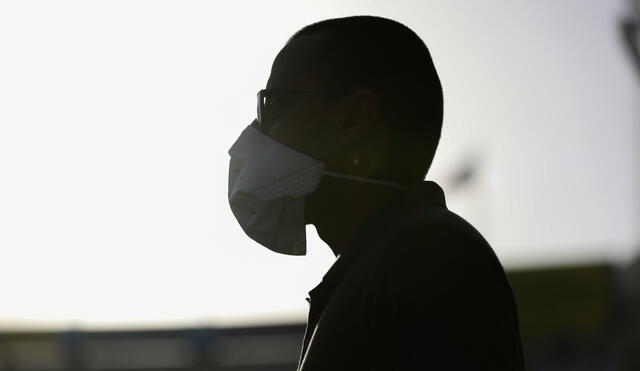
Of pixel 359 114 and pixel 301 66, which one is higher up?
pixel 301 66

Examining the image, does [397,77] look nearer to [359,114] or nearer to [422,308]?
[359,114]

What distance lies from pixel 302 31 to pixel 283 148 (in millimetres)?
254

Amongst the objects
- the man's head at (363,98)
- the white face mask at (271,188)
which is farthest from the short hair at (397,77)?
Result: the white face mask at (271,188)

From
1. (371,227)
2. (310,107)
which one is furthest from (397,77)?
(371,227)

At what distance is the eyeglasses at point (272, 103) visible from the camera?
252 centimetres

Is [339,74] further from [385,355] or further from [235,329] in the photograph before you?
[235,329]

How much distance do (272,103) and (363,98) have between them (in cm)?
27

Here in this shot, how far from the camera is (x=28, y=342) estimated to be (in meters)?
34.7

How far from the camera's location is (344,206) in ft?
8.16

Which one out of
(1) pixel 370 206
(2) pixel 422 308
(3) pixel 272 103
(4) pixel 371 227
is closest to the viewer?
(2) pixel 422 308

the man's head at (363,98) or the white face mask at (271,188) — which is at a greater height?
the man's head at (363,98)

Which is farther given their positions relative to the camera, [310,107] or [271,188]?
[271,188]

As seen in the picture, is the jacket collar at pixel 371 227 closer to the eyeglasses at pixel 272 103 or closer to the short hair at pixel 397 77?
the short hair at pixel 397 77

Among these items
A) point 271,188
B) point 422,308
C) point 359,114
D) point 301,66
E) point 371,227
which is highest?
point 301,66
